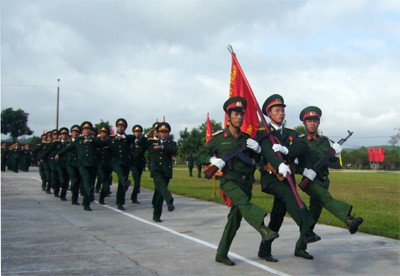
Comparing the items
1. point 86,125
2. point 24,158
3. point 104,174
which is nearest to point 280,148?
point 86,125

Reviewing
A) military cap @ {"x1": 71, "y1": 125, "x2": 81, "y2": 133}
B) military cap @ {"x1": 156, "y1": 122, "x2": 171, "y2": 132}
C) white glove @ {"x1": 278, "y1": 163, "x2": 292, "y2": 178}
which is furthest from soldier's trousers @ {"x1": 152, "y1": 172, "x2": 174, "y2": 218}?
military cap @ {"x1": 71, "y1": 125, "x2": 81, "y2": 133}

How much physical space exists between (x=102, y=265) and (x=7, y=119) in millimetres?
55062

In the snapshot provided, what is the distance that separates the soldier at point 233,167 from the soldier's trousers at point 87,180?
644cm

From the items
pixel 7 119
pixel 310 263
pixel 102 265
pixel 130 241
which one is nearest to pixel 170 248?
pixel 130 241

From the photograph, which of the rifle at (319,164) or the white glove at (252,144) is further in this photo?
the rifle at (319,164)

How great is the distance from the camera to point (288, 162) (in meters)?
6.72

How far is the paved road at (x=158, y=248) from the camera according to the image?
243 inches

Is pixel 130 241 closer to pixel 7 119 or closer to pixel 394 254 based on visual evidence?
pixel 394 254

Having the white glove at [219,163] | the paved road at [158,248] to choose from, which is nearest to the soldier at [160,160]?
the paved road at [158,248]

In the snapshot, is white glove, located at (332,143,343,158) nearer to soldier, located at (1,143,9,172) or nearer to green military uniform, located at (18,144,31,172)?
green military uniform, located at (18,144,31,172)

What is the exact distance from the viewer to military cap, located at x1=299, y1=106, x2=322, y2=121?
7105 mm

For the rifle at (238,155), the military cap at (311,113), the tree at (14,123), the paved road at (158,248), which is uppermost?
the tree at (14,123)

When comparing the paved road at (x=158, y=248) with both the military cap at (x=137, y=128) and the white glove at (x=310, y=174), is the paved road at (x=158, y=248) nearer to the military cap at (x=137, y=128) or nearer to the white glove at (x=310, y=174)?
the white glove at (x=310, y=174)

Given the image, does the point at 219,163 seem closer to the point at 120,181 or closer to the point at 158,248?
the point at 158,248
